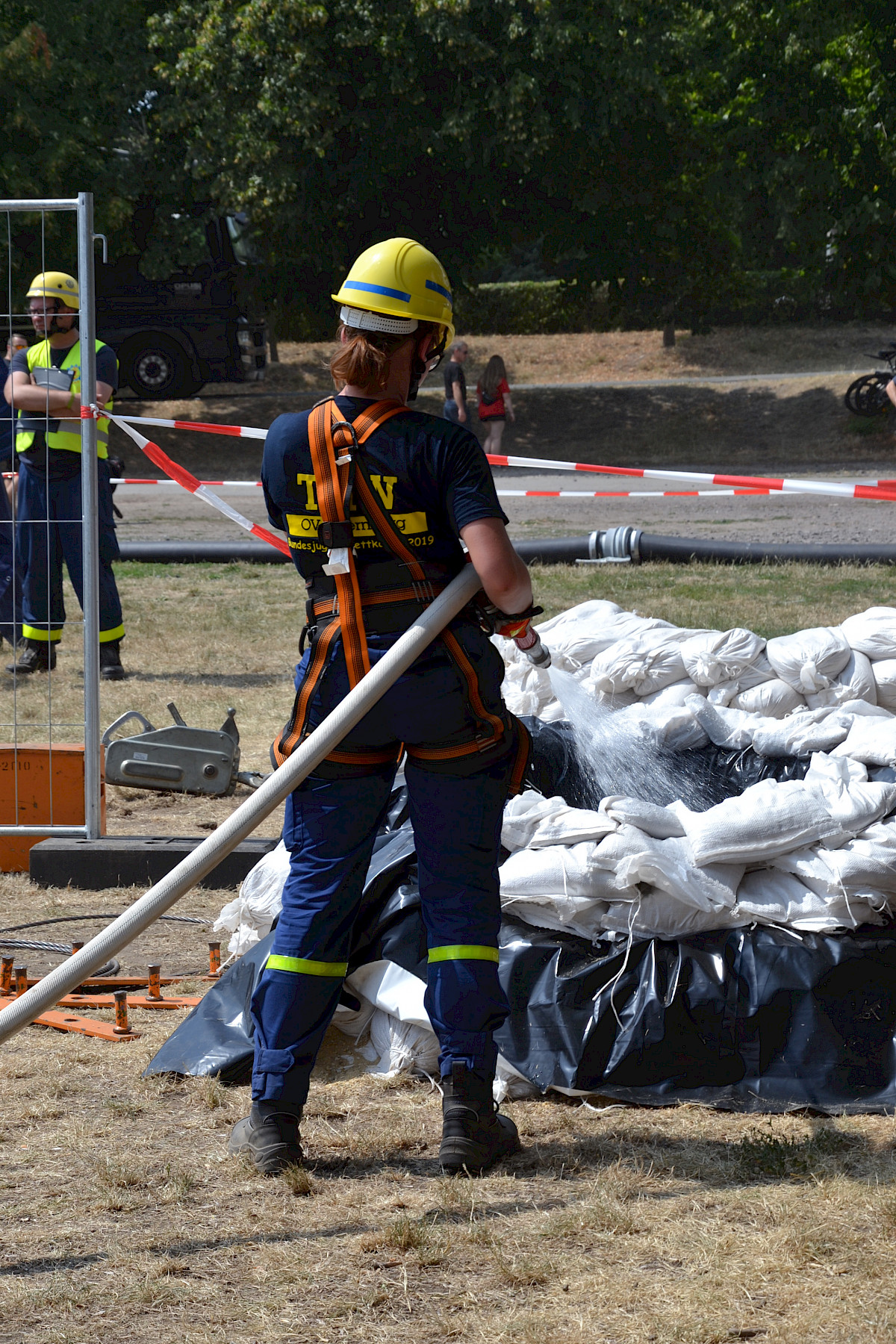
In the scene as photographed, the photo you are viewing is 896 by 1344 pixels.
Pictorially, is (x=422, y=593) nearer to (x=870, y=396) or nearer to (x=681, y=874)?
(x=681, y=874)

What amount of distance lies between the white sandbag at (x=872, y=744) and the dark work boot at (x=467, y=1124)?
5.77 ft

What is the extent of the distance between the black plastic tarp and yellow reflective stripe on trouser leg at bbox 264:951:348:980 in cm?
56

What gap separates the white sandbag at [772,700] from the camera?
4.85 meters

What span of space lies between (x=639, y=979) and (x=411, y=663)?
1.07 meters

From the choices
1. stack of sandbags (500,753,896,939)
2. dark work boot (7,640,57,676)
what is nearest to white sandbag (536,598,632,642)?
stack of sandbags (500,753,896,939)

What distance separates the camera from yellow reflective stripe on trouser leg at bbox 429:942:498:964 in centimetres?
280

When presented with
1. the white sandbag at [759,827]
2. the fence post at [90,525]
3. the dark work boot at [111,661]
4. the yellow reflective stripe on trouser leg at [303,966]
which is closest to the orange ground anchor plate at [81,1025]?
the yellow reflective stripe on trouser leg at [303,966]

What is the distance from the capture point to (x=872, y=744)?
4234 mm

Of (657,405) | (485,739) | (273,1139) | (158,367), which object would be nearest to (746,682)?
(485,739)

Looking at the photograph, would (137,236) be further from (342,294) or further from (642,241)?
(342,294)

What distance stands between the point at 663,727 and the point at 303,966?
7.02ft

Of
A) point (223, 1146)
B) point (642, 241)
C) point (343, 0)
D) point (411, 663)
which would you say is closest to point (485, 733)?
point (411, 663)

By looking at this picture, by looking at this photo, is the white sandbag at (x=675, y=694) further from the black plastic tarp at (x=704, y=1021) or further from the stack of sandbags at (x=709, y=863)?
the black plastic tarp at (x=704, y=1021)

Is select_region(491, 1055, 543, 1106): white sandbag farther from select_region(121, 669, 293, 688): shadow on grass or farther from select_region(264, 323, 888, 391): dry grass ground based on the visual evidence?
select_region(264, 323, 888, 391): dry grass ground
